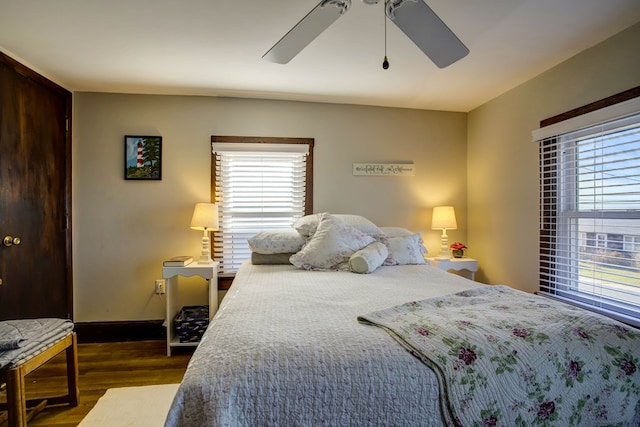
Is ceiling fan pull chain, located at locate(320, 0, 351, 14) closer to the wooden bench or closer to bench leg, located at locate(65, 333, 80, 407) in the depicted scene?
the wooden bench

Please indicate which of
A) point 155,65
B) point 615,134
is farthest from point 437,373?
point 155,65

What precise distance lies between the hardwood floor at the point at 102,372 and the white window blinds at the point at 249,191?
0.91 meters

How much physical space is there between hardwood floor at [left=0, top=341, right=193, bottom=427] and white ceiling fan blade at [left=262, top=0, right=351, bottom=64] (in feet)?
7.44

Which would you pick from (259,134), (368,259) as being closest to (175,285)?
(259,134)

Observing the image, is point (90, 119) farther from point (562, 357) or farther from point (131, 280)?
point (562, 357)

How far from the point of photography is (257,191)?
3145 mm

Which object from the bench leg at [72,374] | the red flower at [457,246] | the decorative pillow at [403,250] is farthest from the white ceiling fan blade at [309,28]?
the red flower at [457,246]

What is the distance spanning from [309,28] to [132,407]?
2362 mm

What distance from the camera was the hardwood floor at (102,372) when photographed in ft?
6.24

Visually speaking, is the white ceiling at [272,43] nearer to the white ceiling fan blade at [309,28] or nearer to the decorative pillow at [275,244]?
the white ceiling fan blade at [309,28]

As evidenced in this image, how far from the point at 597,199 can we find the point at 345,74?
200 cm

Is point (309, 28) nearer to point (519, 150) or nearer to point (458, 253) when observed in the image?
point (519, 150)

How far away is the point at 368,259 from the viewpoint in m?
2.24

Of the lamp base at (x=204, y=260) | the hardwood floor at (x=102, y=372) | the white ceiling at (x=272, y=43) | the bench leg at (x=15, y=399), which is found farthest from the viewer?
the lamp base at (x=204, y=260)
